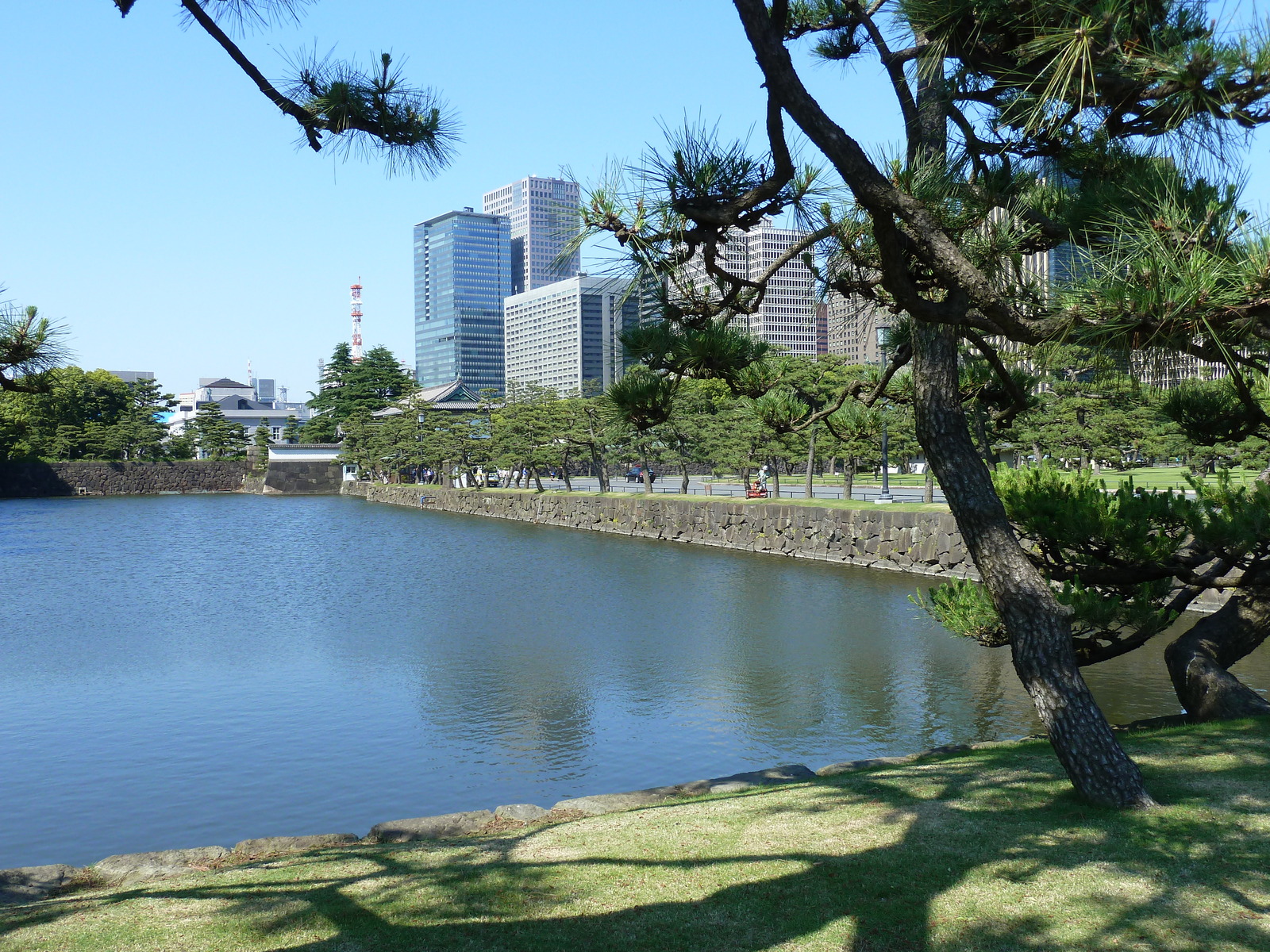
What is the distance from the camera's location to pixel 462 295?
92500 mm

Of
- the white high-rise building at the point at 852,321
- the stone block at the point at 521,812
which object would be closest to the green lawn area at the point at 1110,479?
the white high-rise building at the point at 852,321

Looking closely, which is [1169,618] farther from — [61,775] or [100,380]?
[100,380]

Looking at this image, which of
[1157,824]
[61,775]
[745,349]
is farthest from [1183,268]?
[61,775]

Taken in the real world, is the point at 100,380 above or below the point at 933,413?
above

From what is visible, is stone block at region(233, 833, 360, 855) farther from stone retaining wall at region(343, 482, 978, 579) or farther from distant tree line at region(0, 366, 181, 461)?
distant tree line at region(0, 366, 181, 461)

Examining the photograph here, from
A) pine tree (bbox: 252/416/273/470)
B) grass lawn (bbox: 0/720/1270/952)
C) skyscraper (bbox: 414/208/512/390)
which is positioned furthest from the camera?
skyscraper (bbox: 414/208/512/390)

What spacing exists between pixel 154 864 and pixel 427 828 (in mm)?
1301

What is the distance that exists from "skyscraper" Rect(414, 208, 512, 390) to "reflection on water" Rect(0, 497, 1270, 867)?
61.1m

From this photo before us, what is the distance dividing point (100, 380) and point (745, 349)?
176 ft

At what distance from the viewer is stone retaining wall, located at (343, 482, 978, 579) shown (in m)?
17.2

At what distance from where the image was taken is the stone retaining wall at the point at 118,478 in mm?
46406

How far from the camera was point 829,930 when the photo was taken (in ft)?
9.75

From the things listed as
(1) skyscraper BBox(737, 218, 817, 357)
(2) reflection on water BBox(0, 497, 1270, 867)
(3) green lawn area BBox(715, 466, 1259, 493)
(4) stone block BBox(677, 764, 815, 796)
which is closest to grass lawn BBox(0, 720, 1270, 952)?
(4) stone block BBox(677, 764, 815, 796)

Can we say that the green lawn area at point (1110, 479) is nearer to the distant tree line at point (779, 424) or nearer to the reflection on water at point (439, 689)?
the distant tree line at point (779, 424)
